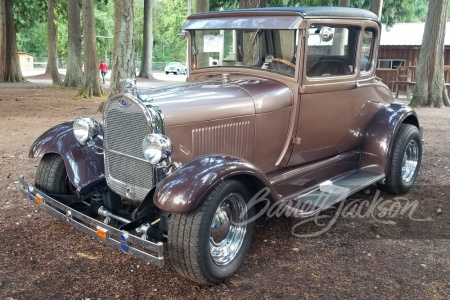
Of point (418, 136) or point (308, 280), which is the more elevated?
point (418, 136)

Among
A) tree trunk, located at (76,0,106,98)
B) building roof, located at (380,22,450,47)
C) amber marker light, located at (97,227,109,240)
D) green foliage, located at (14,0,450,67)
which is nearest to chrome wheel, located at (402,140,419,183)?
amber marker light, located at (97,227,109,240)

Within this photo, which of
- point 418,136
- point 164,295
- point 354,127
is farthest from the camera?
point 418,136

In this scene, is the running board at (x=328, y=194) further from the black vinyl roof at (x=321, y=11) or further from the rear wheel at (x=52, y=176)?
the rear wheel at (x=52, y=176)

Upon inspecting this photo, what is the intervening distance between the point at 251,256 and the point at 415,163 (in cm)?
296

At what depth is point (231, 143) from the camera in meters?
3.35

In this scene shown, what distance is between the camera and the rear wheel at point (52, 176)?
3701mm

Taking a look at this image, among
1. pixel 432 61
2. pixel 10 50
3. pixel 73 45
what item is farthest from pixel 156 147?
pixel 10 50

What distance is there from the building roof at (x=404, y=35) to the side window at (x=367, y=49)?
1792 cm

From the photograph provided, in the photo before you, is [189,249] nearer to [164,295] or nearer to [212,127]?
[164,295]

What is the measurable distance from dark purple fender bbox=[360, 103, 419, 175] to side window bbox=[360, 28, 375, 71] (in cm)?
61

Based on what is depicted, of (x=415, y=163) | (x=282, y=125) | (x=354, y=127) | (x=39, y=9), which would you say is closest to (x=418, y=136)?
(x=415, y=163)

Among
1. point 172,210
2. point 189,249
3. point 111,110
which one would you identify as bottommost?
point 189,249

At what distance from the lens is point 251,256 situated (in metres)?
3.33

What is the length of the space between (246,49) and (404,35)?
2102 centimetres
